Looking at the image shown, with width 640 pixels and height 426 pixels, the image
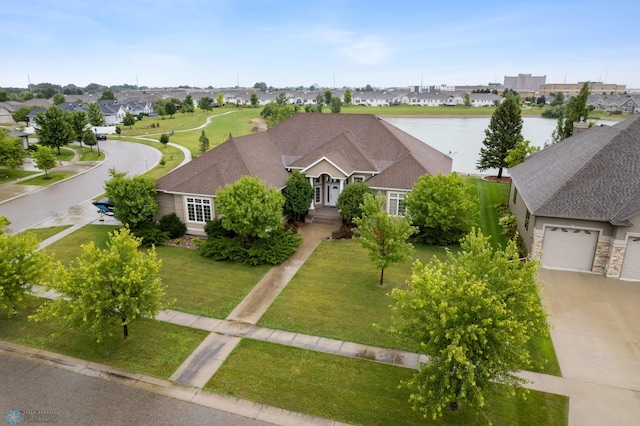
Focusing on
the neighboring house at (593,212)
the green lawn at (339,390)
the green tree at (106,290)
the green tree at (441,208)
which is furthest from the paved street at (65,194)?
the neighboring house at (593,212)

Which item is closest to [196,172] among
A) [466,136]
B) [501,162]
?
[501,162]

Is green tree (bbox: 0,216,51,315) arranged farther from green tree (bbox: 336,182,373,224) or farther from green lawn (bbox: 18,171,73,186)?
green lawn (bbox: 18,171,73,186)

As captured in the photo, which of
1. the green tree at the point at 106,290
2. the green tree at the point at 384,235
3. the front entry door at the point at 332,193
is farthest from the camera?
the front entry door at the point at 332,193

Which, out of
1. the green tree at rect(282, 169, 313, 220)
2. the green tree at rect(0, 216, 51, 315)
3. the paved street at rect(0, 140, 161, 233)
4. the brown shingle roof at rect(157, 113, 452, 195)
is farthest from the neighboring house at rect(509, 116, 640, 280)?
the paved street at rect(0, 140, 161, 233)

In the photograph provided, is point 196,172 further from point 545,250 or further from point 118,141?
point 118,141

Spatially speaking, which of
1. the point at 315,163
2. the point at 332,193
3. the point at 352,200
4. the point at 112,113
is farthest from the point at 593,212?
the point at 112,113

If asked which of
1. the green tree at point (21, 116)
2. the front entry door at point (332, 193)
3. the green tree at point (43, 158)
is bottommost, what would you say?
the front entry door at point (332, 193)

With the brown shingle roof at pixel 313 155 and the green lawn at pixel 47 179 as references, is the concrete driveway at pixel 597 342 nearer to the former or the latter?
the brown shingle roof at pixel 313 155
